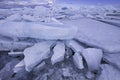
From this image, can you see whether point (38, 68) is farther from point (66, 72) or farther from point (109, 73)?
point (109, 73)

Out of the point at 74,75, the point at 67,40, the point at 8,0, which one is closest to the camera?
the point at 74,75

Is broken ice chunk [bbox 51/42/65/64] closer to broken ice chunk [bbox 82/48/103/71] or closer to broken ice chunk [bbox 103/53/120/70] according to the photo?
broken ice chunk [bbox 82/48/103/71]

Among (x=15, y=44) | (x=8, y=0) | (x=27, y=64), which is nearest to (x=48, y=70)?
(x=27, y=64)

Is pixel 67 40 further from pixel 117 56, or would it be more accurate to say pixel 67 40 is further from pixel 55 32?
pixel 117 56

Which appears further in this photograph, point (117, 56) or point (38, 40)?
point (38, 40)

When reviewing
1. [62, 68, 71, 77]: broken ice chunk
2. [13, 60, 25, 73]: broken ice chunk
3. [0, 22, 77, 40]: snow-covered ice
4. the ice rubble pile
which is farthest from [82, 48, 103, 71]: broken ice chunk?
[13, 60, 25, 73]: broken ice chunk

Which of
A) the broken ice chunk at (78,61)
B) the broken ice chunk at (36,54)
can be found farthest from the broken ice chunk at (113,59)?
the broken ice chunk at (36,54)
